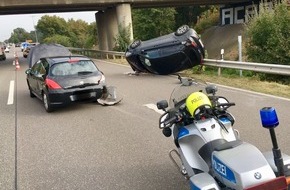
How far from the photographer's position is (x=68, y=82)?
29.9 ft

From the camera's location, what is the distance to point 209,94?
3.91 metres

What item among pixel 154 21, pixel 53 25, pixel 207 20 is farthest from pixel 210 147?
pixel 53 25

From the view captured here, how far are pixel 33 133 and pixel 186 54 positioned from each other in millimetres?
3989

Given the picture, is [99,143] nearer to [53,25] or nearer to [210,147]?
[210,147]

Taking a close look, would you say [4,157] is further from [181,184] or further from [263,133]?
[263,133]

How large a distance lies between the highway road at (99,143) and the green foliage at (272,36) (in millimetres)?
5548

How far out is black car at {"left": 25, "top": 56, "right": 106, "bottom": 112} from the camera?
901 cm

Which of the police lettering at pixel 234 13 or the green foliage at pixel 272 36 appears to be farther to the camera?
the police lettering at pixel 234 13

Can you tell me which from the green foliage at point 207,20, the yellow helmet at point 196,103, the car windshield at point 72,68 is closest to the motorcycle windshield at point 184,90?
the yellow helmet at point 196,103

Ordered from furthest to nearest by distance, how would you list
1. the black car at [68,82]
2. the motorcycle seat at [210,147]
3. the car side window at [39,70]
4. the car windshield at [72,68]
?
1. the car side window at [39,70]
2. the car windshield at [72,68]
3. the black car at [68,82]
4. the motorcycle seat at [210,147]

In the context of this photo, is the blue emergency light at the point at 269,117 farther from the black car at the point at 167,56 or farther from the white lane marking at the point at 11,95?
the white lane marking at the point at 11,95

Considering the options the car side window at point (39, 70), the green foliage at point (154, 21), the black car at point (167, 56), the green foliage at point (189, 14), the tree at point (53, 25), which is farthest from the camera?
the tree at point (53, 25)

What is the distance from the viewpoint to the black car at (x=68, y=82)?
901cm

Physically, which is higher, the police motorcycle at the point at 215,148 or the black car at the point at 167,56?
the black car at the point at 167,56
